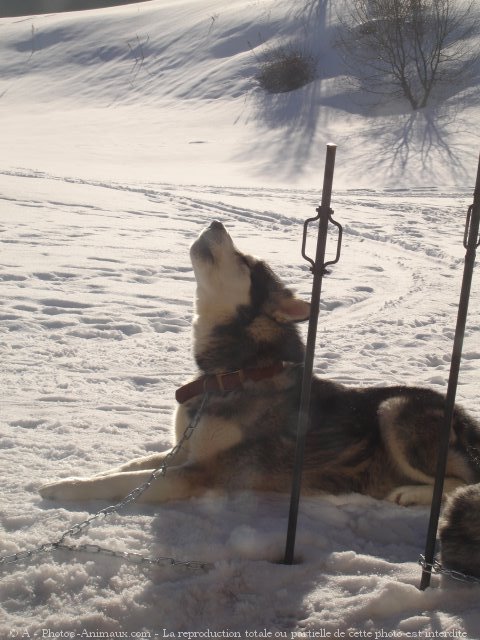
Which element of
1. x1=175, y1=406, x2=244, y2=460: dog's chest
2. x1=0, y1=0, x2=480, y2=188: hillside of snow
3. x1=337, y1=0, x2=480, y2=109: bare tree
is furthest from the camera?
x1=337, y1=0, x2=480, y2=109: bare tree

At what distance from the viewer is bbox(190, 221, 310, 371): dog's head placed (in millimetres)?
4031

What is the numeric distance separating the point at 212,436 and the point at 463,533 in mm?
1378

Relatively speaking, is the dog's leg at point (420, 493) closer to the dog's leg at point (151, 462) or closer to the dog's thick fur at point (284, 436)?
the dog's thick fur at point (284, 436)

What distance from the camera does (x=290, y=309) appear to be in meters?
3.95

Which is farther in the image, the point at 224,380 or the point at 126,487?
the point at 224,380

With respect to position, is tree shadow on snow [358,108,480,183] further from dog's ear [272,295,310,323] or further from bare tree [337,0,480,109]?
dog's ear [272,295,310,323]

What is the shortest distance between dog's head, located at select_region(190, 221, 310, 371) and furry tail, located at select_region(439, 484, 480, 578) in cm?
133

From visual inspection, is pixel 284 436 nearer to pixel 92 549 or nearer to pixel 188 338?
pixel 92 549

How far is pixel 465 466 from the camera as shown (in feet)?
12.2

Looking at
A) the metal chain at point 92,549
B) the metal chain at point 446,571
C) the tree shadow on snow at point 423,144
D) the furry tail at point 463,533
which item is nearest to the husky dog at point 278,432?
the metal chain at point 92,549

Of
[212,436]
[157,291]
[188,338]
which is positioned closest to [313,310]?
[212,436]

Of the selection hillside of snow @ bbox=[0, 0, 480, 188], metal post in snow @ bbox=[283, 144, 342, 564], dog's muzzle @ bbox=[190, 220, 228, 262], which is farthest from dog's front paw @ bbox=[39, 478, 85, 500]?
hillside of snow @ bbox=[0, 0, 480, 188]

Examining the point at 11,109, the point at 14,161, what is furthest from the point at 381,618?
the point at 11,109

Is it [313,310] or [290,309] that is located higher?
[313,310]
